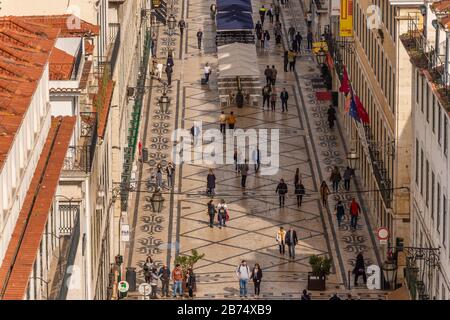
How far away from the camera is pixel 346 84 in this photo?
8044cm

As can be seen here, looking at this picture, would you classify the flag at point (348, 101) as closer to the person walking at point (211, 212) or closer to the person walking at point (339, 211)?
the person walking at point (339, 211)

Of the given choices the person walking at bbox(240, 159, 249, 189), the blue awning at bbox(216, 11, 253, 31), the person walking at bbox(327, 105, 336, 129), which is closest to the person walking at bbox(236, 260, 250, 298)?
the person walking at bbox(240, 159, 249, 189)

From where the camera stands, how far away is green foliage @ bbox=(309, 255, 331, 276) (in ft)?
211

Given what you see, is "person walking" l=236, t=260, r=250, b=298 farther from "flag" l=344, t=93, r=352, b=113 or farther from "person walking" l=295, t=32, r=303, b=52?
"person walking" l=295, t=32, r=303, b=52

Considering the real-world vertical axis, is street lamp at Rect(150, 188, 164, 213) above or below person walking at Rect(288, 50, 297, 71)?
below

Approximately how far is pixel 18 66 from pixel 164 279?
75.6 feet

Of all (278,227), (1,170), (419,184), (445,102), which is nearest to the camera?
(1,170)

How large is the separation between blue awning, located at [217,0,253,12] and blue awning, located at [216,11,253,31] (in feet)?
1.08

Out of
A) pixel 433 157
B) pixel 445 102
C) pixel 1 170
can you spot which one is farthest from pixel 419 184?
pixel 1 170

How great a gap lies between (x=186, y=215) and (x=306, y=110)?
17.9 metres

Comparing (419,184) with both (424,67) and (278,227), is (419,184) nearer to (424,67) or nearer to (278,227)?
(424,67)

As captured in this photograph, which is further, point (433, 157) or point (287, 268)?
point (287, 268)

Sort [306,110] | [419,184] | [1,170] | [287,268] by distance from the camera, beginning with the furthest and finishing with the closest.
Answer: [306,110], [287,268], [419,184], [1,170]

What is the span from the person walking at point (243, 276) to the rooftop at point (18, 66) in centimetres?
1561
